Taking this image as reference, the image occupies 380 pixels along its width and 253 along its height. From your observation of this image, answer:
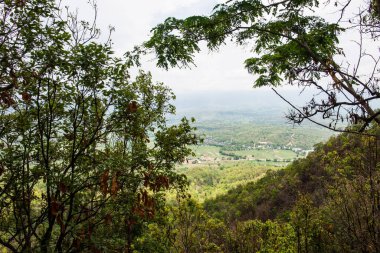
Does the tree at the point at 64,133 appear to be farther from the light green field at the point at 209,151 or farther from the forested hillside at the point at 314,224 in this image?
the light green field at the point at 209,151

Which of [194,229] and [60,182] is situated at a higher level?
[60,182]

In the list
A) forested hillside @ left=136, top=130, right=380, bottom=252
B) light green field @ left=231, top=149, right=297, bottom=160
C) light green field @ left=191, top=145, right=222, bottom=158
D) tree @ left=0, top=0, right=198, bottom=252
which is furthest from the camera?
light green field @ left=191, top=145, right=222, bottom=158

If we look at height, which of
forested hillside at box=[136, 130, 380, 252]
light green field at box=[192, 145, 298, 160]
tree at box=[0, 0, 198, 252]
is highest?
tree at box=[0, 0, 198, 252]

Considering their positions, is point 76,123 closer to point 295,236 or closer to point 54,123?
point 54,123

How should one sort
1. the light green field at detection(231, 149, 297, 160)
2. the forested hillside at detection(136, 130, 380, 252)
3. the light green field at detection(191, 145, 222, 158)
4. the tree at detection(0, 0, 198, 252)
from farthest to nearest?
the light green field at detection(191, 145, 222, 158)
the light green field at detection(231, 149, 297, 160)
the forested hillside at detection(136, 130, 380, 252)
the tree at detection(0, 0, 198, 252)

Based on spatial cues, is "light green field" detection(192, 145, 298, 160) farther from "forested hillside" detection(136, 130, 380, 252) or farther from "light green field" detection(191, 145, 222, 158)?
"forested hillside" detection(136, 130, 380, 252)

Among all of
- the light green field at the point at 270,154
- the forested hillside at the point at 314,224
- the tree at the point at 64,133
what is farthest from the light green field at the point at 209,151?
the tree at the point at 64,133

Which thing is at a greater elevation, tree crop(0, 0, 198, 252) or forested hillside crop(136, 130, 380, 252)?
tree crop(0, 0, 198, 252)

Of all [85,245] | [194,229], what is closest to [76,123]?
[85,245]

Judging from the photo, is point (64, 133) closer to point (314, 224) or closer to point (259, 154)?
point (314, 224)

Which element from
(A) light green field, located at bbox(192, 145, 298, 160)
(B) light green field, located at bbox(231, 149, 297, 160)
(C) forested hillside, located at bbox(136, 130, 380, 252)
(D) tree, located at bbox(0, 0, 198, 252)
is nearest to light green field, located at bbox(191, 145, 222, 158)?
(A) light green field, located at bbox(192, 145, 298, 160)

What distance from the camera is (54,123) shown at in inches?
205

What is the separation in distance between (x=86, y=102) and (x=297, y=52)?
3.74 metres

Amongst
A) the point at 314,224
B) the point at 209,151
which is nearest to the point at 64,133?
the point at 314,224
